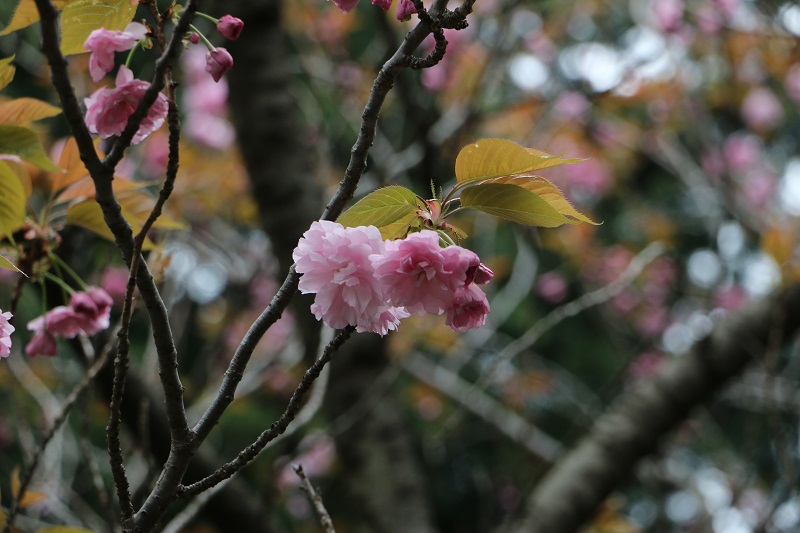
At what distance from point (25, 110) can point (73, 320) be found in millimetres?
304

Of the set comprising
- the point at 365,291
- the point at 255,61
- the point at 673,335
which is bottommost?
the point at 673,335

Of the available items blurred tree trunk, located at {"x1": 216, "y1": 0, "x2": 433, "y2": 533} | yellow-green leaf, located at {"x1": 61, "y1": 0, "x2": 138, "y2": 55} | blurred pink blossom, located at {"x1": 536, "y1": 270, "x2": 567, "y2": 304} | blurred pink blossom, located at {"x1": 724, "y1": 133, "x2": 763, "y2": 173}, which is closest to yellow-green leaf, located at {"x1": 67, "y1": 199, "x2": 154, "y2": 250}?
yellow-green leaf, located at {"x1": 61, "y1": 0, "x2": 138, "y2": 55}

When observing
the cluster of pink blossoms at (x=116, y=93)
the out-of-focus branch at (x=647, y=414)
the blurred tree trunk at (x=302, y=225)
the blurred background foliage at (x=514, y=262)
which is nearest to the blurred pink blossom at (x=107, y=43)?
the cluster of pink blossoms at (x=116, y=93)

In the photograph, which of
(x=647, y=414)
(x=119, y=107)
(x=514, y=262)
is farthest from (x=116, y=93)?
(x=514, y=262)

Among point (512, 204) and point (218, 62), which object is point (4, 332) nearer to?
point (218, 62)

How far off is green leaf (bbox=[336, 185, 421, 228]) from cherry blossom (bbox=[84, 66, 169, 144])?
20 centimetres

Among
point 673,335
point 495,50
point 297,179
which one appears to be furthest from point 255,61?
point 673,335

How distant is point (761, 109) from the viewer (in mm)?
5250

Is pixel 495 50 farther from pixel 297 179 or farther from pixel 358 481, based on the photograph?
pixel 358 481

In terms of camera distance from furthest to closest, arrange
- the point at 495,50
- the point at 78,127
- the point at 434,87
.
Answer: the point at 434,87 < the point at 495,50 < the point at 78,127

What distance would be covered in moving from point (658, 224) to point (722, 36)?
4.44ft

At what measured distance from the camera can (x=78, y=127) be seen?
559 millimetres

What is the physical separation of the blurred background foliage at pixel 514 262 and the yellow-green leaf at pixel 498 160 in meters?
0.70

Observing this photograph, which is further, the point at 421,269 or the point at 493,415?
the point at 493,415
